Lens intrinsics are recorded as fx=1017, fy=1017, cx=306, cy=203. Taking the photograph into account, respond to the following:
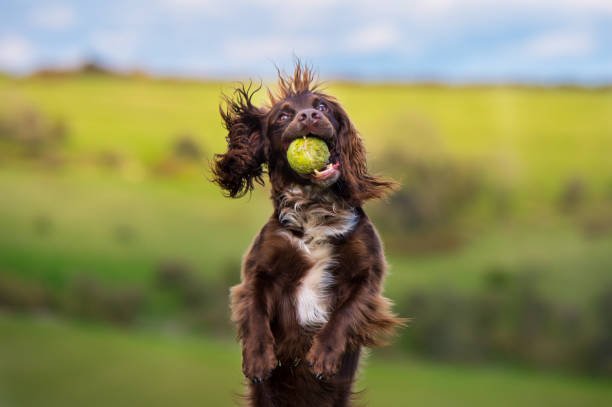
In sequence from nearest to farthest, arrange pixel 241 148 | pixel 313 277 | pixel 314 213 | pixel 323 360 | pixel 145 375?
pixel 323 360
pixel 313 277
pixel 314 213
pixel 241 148
pixel 145 375

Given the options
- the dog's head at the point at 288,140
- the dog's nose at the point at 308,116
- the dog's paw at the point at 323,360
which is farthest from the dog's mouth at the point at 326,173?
the dog's paw at the point at 323,360

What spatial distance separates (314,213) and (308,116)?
20.4 inches

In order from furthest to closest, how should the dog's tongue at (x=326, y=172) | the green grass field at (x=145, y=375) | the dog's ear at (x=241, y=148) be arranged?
the green grass field at (x=145, y=375) < the dog's ear at (x=241, y=148) < the dog's tongue at (x=326, y=172)

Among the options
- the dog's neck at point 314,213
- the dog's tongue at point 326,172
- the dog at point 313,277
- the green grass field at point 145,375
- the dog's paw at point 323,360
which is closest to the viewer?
the dog's paw at point 323,360

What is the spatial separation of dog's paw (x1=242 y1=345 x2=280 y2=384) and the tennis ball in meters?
0.92

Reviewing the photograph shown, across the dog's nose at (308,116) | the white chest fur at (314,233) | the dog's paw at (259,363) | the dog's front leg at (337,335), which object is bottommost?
the dog's paw at (259,363)

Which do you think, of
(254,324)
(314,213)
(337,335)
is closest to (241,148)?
(314,213)

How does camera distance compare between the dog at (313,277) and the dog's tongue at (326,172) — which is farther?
the dog's tongue at (326,172)

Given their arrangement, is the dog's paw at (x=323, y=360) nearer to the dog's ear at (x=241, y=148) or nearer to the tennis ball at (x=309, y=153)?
the tennis ball at (x=309, y=153)

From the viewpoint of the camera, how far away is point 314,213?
17.3 feet

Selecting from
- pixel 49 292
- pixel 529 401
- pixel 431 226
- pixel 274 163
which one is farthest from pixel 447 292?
pixel 274 163

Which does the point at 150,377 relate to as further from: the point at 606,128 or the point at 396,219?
the point at 606,128

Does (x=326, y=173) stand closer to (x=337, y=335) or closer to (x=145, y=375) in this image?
(x=337, y=335)

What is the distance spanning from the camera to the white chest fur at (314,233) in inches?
201
